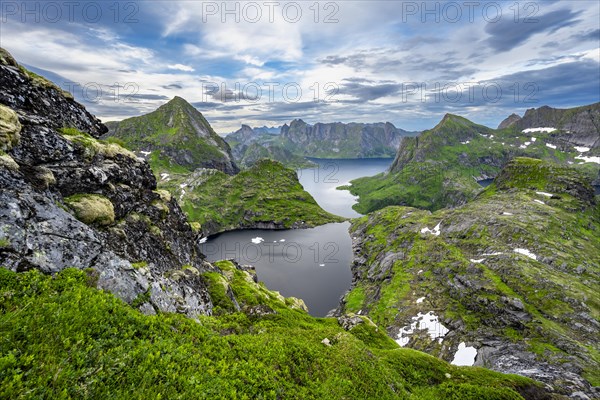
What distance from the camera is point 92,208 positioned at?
92.6 feet

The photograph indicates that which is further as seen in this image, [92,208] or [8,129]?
[92,208]

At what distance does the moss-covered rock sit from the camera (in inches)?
866

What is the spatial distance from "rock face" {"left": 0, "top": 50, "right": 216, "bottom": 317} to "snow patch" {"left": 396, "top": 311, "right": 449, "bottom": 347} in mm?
74542

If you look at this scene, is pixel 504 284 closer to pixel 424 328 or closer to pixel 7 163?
pixel 424 328

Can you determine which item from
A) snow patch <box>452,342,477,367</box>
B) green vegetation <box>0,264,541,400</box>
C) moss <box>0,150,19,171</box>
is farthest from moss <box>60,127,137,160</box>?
snow patch <box>452,342,477,367</box>

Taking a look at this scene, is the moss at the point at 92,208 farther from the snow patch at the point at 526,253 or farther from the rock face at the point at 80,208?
the snow patch at the point at 526,253

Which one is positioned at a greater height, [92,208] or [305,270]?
[92,208]

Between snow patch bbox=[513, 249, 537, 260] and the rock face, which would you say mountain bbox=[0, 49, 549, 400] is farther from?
snow patch bbox=[513, 249, 537, 260]

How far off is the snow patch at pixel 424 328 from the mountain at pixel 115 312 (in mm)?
54059

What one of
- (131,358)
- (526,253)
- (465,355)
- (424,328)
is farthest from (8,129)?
(526,253)

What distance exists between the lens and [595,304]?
7550cm

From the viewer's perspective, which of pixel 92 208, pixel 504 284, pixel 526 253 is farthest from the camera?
pixel 526 253

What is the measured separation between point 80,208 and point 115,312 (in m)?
19.0

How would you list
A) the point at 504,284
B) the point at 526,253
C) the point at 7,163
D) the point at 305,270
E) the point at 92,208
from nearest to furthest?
→ 1. the point at 7,163
2. the point at 92,208
3. the point at 504,284
4. the point at 526,253
5. the point at 305,270
